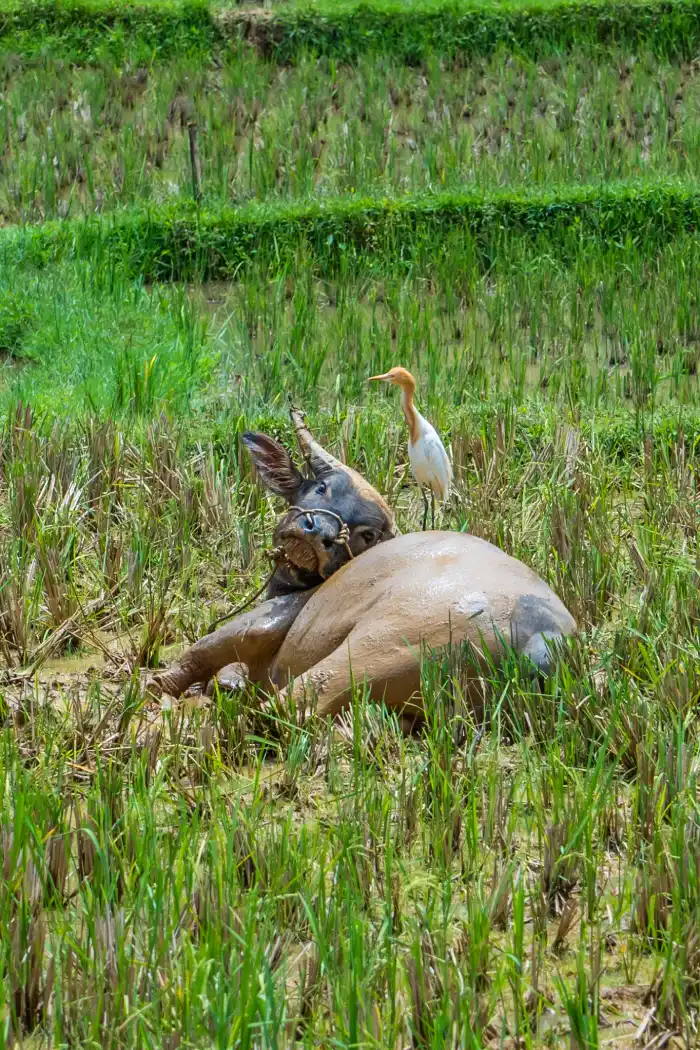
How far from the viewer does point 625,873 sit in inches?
108

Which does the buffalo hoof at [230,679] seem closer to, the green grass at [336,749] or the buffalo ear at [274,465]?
the green grass at [336,749]

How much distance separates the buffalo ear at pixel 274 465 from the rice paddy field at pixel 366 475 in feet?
1.91

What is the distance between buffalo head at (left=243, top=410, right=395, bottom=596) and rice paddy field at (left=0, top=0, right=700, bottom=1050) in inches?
20.0

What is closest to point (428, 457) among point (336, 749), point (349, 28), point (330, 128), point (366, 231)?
point (336, 749)

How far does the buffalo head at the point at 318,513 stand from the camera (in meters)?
3.79

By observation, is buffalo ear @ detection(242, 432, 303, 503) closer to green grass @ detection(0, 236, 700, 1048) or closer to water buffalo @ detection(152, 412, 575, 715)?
water buffalo @ detection(152, 412, 575, 715)

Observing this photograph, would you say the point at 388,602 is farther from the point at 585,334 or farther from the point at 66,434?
the point at 585,334

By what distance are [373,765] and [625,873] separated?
1.88ft

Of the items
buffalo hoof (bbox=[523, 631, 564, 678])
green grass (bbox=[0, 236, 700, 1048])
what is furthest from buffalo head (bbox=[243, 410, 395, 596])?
buffalo hoof (bbox=[523, 631, 564, 678])

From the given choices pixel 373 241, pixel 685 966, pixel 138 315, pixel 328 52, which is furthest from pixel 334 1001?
pixel 328 52

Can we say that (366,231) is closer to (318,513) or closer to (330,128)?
(330,128)

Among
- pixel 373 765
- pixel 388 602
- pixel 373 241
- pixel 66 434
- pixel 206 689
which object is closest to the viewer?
pixel 373 765

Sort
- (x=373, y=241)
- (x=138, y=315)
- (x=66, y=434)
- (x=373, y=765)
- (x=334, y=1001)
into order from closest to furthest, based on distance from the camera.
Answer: (x=334, y=1001) → (x=373, y=765) → (x=66, y=434) → (x=138, y=315) → (x=373, y=241)

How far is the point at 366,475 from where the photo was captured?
16.9 feet
